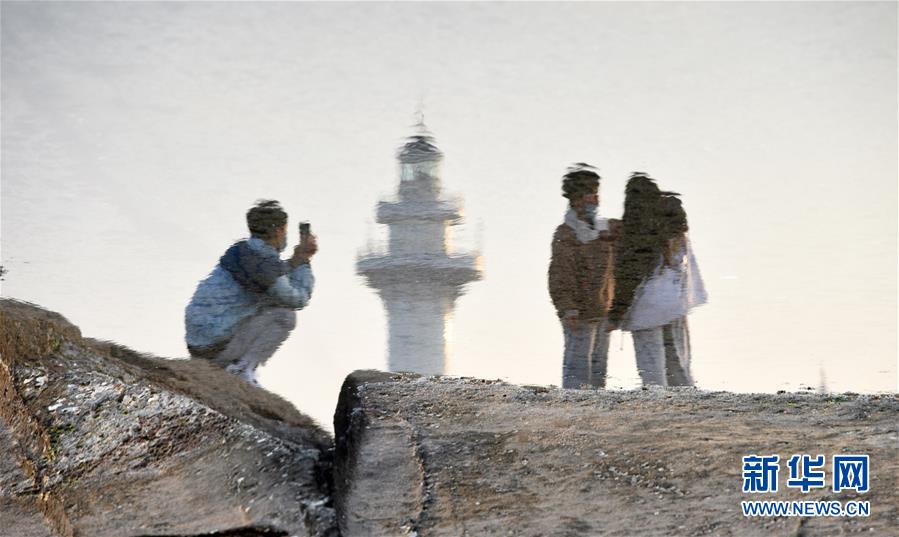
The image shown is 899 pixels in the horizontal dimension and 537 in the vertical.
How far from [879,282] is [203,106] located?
1.68m

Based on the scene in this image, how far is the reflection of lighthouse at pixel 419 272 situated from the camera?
2275mm

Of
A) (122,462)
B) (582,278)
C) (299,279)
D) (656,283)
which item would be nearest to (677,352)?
(656,283)

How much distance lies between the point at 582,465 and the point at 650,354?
18.5 inches

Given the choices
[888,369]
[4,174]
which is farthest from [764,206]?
[4,174]

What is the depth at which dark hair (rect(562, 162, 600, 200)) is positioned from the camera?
2326 millimetres

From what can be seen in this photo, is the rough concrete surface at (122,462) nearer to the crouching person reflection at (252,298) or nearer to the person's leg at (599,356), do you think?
the crouching person reflection at (252,298)

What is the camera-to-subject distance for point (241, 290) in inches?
92.6

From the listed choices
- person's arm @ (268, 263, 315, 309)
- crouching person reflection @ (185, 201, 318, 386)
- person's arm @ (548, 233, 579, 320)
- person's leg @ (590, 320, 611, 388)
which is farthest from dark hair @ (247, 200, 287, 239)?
person's leg @ (590, 320, 611, 388)

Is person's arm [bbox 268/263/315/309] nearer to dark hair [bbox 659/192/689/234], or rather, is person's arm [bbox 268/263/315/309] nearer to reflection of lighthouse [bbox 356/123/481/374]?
reflection of lighthouse [bbox 356/123/481/374]

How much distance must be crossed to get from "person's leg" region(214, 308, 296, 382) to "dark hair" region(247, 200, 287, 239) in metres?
0.19

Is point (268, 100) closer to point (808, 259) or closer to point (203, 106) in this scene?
point (203, 106)

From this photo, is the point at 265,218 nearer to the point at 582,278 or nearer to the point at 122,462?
the point at 122,462

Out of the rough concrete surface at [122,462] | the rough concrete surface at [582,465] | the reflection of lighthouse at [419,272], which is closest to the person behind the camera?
the rough concrete surface at [582,465]

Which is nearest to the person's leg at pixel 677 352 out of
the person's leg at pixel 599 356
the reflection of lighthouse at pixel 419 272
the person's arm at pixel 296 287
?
the person's leg at pixel 599 356
